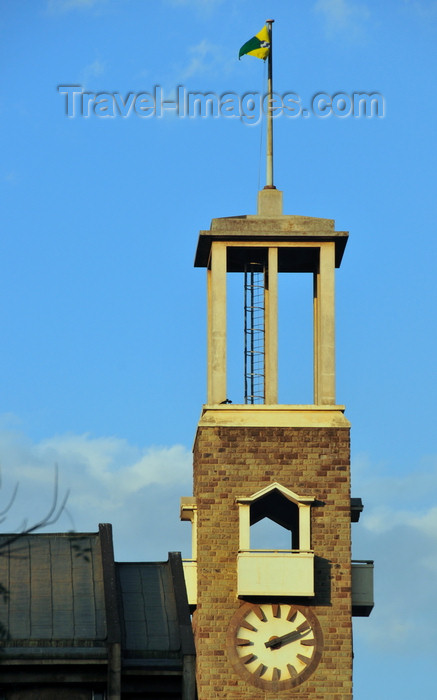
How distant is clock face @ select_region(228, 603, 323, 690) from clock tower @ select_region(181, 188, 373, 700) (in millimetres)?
25

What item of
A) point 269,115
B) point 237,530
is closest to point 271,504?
point 237,530

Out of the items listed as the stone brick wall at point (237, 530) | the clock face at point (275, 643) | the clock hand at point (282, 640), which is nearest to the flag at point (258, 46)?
the stone brick wall at point (237, 530)

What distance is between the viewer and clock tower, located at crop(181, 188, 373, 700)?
5156 cm

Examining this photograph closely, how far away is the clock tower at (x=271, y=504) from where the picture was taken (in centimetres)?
5156

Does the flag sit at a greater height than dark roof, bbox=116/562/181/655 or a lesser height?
greater

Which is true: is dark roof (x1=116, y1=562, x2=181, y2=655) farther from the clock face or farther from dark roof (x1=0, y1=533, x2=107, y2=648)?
the clock face

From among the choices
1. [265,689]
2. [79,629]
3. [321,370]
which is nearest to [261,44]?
[321,370]

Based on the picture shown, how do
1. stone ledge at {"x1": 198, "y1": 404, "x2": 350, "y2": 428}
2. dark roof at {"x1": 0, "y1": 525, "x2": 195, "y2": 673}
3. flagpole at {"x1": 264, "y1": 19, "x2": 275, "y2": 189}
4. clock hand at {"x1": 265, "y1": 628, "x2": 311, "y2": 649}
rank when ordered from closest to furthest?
dark roof at {"x1": 0, "y1": 525, "x2": 195, "y2": 673} → clock hand at {"x1": 265, "y1": 628, "x2": 311, "y2": 649} → stone ledge at {"x1": 198, "y1": 404, "x2": 350, "y2": 428} → flagpole at {"x1": 264, "y1": 19, "x2": 275, "y2": 189}

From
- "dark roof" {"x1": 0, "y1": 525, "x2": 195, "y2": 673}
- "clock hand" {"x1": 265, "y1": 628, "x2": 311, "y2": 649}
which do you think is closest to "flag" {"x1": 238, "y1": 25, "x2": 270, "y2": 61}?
"clock hand" {"x1": 265, "y1": 628, "x2": 311, "y2": 649}

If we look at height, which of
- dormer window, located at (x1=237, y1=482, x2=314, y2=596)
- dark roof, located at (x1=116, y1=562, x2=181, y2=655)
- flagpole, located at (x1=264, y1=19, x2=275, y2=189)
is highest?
flagpole, located at (x1=264, y1=19, x2=275, y2=189)

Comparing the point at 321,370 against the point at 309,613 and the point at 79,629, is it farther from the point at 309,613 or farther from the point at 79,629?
the point at 79,629

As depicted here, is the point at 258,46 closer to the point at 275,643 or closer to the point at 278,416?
the point at 278,416

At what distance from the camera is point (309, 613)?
51875mm

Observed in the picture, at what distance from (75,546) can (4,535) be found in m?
1.95
